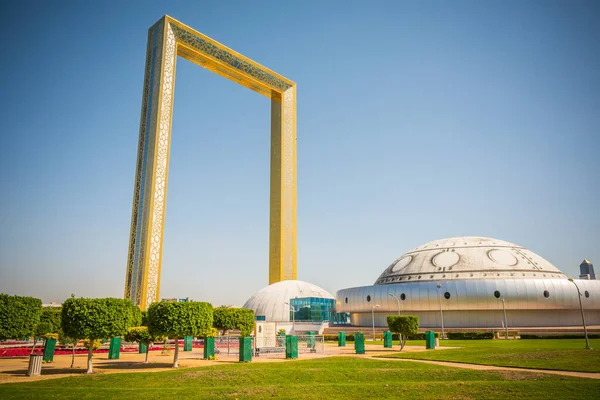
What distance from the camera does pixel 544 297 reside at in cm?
5512

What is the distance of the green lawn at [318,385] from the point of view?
14.4m

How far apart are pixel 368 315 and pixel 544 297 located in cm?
2412

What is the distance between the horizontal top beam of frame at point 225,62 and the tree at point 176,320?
4105cm

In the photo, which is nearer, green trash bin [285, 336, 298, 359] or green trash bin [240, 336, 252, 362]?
green trash bin [240, 336, 252, 362]

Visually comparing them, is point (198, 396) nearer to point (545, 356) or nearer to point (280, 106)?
point (545, 356)

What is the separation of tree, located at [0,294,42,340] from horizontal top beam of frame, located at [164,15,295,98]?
41.2 meters

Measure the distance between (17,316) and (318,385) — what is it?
50.2 ft

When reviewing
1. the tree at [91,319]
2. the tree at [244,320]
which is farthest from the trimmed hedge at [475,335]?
the tree at [91,319]

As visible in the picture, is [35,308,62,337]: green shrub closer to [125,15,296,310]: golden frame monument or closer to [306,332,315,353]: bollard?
[125,15,296,310]: golden frame monument

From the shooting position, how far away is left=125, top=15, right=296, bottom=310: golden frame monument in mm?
45969

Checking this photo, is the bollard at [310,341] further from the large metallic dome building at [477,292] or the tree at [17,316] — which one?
the large metallic dome building at [477,292]

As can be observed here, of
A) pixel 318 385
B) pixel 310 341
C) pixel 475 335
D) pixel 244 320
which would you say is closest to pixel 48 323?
pixel 244 320

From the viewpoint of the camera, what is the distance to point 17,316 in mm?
21094

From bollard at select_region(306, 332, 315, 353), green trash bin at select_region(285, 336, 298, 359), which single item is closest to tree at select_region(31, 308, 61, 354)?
green trash bin at select_region(285, 336, 298, 359)
